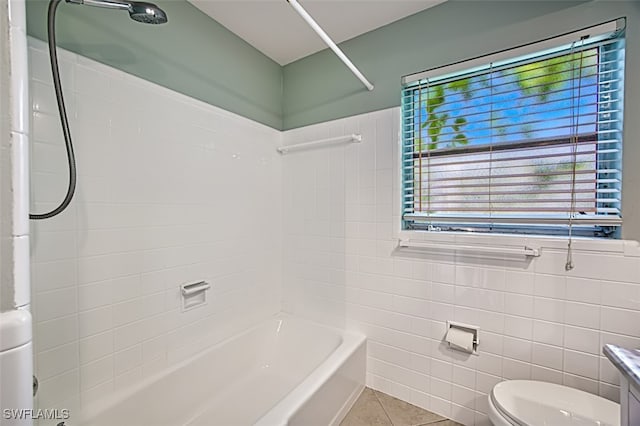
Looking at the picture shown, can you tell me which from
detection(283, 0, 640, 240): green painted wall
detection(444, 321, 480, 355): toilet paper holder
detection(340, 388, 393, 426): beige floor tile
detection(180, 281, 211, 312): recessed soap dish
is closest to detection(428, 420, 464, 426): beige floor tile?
detection(340, 388, 393, 426): beige floor tile

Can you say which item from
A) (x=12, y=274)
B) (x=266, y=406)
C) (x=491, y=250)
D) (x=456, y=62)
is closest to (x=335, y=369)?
(x=266, y=406)

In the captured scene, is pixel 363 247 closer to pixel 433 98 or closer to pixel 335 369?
pixel 335 369

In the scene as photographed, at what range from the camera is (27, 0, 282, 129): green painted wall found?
1208 mm

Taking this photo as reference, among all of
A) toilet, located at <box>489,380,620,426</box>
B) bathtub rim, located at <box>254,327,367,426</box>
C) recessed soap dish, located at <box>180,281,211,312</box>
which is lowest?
bathtub rim, located at <box>254,327,367,426</box>

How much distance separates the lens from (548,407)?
1.15 m

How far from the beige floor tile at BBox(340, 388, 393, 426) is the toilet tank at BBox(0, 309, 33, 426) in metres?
1.53

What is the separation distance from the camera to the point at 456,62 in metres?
1.60

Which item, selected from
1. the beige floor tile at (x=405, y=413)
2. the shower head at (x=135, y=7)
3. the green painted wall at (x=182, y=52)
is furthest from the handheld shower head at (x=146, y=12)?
the beige floor tile at (x=405, y=413)

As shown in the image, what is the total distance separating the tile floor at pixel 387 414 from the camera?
1.61 metres

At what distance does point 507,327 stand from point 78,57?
7.80ft

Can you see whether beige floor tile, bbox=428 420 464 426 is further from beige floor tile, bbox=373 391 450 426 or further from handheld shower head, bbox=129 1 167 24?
handheld shower head, bbox=129 1 167 24

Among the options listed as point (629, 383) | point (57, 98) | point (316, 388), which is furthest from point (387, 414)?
point (57, 98)

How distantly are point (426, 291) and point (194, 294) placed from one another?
137 cm

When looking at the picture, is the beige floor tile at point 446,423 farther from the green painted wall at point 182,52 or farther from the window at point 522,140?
the green painted wall at point 182,52
